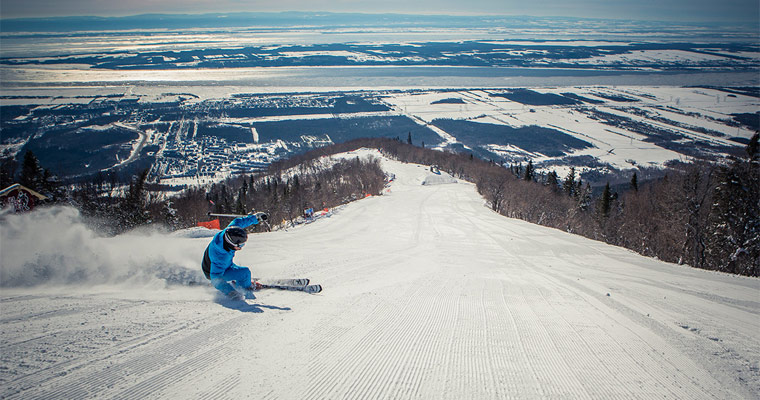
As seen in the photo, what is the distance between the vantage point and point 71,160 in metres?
152

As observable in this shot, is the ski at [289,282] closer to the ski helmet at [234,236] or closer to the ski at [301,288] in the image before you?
the ski at [301,288]

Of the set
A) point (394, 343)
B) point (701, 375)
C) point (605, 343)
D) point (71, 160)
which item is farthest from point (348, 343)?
point (71, 160)

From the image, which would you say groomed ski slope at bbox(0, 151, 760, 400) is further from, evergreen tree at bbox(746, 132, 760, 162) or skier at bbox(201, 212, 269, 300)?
evergreen tree at bbox(746, 132, 760, 162)

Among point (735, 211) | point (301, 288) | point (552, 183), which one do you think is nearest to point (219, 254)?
point (301, 288)

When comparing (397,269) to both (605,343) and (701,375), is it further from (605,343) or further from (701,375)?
(701,375)

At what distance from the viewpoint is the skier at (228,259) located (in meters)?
6.05

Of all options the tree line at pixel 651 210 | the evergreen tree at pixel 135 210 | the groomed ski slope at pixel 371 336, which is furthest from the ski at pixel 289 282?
the evergreen tree at pixel 135 210

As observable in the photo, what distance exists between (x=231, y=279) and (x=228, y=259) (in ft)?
1.37

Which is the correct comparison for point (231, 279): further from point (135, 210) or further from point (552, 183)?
point (552, 183)

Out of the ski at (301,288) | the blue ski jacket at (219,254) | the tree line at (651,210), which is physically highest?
the blue ski jacket at (219,254)

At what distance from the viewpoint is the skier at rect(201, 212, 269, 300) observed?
6.05 m

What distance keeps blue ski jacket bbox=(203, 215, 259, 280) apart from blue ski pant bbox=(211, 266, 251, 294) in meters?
0.07

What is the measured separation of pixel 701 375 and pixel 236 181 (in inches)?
4948

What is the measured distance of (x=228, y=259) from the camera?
618 cm
